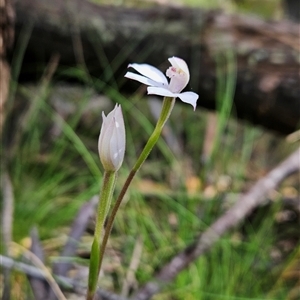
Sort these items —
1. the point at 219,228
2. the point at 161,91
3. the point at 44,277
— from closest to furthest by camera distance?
the point at 161,91, the point at 44,277, the point at 219,228


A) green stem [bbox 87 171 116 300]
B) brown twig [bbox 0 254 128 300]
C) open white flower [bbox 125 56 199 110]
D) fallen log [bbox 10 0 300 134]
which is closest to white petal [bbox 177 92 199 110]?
open white flower [bbox 125 56 199 110]

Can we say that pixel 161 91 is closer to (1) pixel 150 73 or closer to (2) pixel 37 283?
(1) pixel 150 73

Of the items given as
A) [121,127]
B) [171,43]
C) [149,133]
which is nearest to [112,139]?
[121,127]

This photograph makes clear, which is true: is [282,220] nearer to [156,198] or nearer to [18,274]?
[156,198]

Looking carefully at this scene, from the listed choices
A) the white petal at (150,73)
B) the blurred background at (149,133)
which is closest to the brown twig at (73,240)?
the blurred background at (149,133)

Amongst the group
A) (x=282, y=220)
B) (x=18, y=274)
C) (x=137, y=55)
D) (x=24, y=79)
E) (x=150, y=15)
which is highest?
(x=150, y=15)

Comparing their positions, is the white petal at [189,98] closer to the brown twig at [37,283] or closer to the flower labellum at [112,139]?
the flower labellum at [112,139]

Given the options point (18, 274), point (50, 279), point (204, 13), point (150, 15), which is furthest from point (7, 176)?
point (204, 13)
